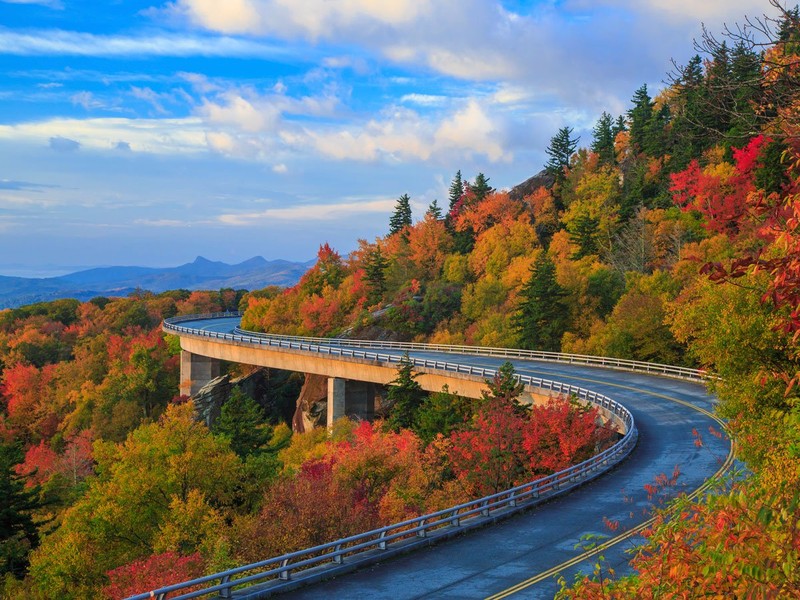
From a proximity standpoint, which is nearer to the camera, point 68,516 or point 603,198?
point 68,516

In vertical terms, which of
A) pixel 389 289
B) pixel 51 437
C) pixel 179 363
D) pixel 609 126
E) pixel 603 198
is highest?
pixel 609 126

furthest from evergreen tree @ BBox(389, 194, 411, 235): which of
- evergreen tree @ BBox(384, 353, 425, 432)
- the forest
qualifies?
evergreen tree @ BBox(384, 353, 425, 432)

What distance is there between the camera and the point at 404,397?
55688mm

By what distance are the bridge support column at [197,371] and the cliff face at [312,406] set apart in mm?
17014

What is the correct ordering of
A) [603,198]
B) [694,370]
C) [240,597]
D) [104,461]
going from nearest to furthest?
[240,597] → [104,461] → [694,370] → [603,198]

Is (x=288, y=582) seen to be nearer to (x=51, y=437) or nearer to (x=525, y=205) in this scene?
(x=51, y=437)

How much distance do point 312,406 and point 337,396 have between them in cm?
874

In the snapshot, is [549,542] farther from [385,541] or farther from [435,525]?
[385,541]

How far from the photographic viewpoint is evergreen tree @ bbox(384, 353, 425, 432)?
54294 mm

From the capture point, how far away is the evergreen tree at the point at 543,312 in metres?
70.2

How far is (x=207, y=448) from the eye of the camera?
35.6 m

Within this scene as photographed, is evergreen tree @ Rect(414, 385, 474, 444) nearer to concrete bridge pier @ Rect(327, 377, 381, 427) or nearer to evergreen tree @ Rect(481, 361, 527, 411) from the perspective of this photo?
evergreen tree @ Rect(481, 361, 527, 411)

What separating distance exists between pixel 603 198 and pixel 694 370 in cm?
4017

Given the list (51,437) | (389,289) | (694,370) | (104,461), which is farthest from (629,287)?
(51,437)
